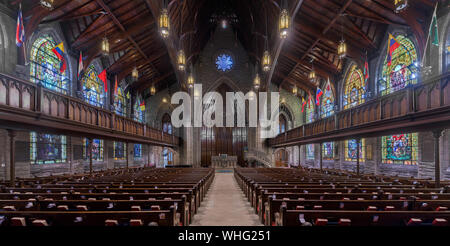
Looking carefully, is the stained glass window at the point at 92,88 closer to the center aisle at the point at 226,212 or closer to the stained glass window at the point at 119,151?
the stained glass window at the point at 119,151

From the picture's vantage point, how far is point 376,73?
16828mm

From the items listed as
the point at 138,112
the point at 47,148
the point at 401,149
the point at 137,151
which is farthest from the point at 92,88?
the point at 401,149

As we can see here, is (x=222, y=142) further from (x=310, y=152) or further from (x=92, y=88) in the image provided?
(x=92, y=88)

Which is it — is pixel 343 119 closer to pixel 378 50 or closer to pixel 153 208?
pixel 378 50

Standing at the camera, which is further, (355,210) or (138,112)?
(138,112)

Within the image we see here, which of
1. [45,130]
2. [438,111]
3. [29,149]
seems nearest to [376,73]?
[438,111]

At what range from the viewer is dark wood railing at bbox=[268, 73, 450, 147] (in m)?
7.96

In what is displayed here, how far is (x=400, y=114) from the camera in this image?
32.3 ft

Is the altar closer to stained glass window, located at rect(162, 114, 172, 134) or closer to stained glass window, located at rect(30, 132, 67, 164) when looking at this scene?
stained glass window, located at rect(162, 114, 172, 134)

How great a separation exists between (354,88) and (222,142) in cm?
1789

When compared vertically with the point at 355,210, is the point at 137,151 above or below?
below

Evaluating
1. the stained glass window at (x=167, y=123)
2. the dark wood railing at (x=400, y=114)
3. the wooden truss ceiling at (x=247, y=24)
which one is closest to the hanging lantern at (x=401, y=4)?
the dark wood railing at (x=400, y=114)

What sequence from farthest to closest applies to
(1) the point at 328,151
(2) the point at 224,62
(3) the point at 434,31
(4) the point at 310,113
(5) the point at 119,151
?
(2) the point at 224,62 → (4) the point at 310,113 → (1) the point at 328,151 → (5) the point at 119,151 → (3) the point at 434,31
